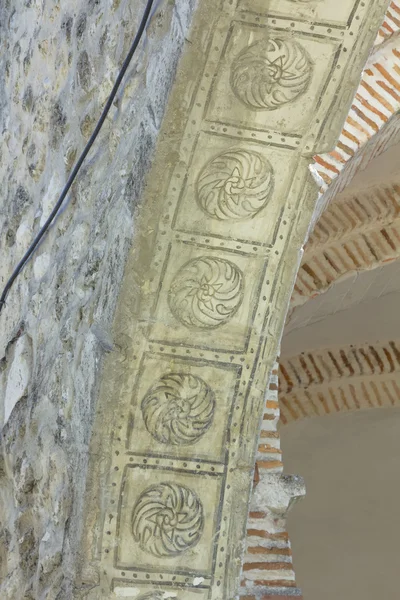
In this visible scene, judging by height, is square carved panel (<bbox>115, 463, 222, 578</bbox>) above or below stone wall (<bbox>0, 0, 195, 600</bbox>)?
below

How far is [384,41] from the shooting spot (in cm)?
357

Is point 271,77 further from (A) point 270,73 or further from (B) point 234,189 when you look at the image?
(B) point 234,189

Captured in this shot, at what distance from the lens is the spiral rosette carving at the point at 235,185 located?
8.59 ft

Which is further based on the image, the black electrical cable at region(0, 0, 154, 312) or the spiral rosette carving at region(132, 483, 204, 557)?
the black electrical cable at region(0, 0, 154, 312)

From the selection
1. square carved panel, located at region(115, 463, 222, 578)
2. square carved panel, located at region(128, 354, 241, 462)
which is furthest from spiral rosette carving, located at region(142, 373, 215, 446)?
square carved panel, located at region(115, 463, 222, 578)

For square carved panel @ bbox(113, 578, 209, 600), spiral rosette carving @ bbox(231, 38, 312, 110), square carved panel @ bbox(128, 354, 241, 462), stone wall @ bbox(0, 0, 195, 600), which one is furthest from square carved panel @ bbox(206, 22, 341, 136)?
square carved panel @ bbox(113, 578, 209, 600)

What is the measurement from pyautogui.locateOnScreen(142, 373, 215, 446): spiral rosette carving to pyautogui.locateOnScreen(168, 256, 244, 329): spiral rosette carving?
0.56 ft

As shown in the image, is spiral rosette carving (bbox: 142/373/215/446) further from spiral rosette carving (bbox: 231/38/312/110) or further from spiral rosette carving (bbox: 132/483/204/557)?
spiral rosette carving (bbox: 231/38/312/110)

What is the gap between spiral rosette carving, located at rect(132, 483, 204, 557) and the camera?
8.47ft

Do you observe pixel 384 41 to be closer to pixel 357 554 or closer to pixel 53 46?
pixel 53 46

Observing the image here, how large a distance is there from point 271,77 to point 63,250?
901 millimetres

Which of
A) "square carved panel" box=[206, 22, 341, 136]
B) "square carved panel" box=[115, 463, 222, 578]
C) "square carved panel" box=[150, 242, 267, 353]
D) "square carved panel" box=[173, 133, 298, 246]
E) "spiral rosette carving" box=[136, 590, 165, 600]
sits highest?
"square carved panel" box=[206, 22, 341, 136]

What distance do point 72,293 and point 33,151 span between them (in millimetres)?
839

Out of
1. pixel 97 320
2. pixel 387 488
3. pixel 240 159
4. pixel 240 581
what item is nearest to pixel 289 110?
pixel 240 159
